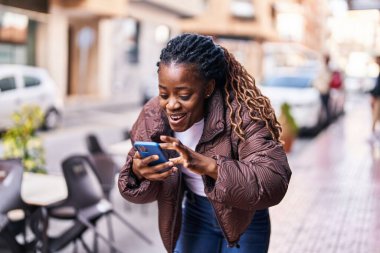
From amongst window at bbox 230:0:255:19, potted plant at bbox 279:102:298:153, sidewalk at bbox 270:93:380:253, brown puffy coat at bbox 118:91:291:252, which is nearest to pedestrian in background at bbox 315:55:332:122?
sidewalk at bbox 270:93:380:253

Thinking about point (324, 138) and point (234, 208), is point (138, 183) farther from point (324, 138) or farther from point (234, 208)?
point (324, 138)

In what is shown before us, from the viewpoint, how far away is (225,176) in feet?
6.31

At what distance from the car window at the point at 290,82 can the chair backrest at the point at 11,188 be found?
1078 centimetres

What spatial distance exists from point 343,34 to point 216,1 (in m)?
20.1

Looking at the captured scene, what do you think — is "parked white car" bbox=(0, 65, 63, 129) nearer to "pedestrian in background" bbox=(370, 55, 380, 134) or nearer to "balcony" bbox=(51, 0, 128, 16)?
"pedestrian in background" bbox=(370, 55, 380, 134)

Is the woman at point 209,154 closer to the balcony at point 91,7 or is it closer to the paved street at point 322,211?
the paved street at point 322,211

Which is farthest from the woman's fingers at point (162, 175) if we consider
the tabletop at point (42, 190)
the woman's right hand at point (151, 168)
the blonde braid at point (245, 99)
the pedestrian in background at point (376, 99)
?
the pedestrian in background at point (376, 99)

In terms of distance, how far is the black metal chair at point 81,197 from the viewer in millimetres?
4207

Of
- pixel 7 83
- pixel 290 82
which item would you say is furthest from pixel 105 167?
pixel 290 82

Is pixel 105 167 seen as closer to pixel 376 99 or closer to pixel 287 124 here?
pixel 287 124

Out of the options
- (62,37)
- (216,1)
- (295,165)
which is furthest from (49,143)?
(216,1)

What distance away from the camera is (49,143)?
11664 millimetres

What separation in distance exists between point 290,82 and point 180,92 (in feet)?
41.1

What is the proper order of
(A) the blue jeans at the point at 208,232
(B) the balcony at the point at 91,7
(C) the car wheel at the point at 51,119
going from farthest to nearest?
1. (B) the balcony at the point at 91,7
2. (C) the car wheel at the point at 51,119
3. (A) the blue jeans at the point at 208,232
